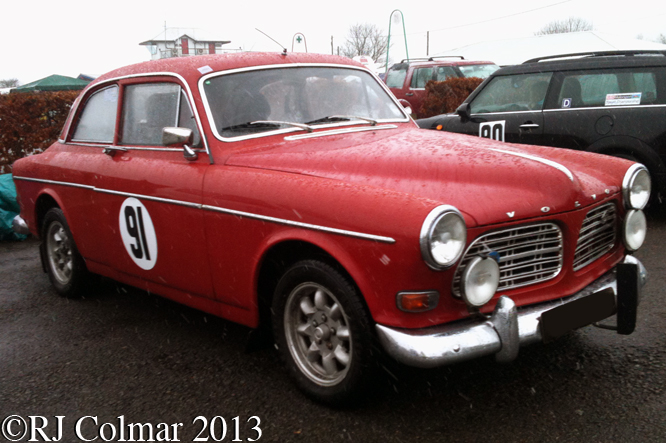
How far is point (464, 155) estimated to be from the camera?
128 inches

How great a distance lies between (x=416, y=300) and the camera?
2668mm

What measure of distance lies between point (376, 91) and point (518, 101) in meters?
3.24

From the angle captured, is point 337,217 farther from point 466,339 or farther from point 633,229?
point 633,229

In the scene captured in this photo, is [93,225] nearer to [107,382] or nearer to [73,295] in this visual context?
[73,295]

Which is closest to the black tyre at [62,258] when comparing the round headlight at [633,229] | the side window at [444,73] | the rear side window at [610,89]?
the round headlight at [633,229]

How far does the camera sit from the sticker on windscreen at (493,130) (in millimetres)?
7210

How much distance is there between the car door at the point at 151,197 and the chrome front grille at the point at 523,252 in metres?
1.50

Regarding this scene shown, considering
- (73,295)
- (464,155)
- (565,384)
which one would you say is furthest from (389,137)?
(73,295)

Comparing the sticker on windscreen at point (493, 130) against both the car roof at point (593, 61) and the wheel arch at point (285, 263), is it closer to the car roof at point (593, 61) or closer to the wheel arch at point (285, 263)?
the car roof at point (593, 61)

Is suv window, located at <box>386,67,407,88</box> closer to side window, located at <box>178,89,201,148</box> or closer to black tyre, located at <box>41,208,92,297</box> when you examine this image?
black tyre, located at <box>41,208,92,297</box>

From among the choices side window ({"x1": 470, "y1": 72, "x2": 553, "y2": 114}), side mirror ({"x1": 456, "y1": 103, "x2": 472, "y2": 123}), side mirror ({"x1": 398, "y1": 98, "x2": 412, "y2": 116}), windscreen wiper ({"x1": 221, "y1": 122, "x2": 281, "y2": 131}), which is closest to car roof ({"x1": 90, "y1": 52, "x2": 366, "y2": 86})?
windscreen wiper ({"x1": 221, "y1": 122, "x2": 281, "y2": 131})

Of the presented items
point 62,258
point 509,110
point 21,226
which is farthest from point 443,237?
point 509,110

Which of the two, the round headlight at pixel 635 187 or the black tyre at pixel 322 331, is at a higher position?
the round headlight at pixel 635 187

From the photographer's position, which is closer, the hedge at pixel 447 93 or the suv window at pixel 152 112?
the suv window at pixel 152 112
